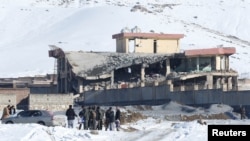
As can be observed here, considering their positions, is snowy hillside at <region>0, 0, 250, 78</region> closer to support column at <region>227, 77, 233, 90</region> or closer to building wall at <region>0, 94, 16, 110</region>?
support column at <region>227, 77, 233, 90</region>

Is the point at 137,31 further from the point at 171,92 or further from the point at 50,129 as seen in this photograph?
the point at 50,129

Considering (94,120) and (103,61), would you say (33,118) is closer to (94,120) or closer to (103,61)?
(94,120)

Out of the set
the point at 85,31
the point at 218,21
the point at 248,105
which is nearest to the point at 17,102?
the point at 248,105

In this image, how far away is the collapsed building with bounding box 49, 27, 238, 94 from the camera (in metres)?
75.6

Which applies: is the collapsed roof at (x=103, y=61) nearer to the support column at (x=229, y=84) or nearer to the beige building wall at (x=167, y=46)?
the beige building wall at (x=167, y=46)

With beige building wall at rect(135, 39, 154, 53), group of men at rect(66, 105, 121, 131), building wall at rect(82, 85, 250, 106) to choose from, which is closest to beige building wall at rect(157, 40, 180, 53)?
beige building wall at rect(135, 39, 154, 53)

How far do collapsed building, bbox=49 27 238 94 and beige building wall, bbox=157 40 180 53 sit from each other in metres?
0.79

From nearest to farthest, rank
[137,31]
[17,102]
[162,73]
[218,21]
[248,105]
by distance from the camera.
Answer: [248,105]
[17,102]
[162,73]
[137,31]
[218,21]

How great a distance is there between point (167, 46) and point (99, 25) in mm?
65629

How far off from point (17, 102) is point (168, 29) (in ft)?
262

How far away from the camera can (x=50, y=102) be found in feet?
237

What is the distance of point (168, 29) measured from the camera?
152625mm

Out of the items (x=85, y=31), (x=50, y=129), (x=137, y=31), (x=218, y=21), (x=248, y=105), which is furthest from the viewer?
(x=218, y=21)

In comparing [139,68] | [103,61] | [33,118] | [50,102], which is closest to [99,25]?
[103,61]
